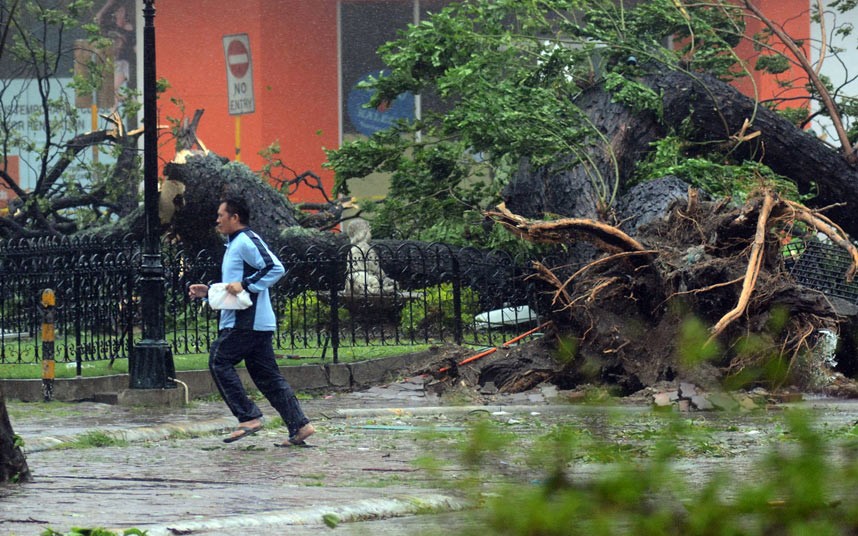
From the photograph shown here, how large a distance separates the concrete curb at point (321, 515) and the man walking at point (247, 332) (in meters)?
3.86

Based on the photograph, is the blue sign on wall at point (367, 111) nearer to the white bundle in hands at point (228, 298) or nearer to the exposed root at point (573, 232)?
the exposed root at point (573, 232)

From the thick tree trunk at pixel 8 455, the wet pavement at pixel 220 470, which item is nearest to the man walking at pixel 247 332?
the wet pavement at pixel 220 470

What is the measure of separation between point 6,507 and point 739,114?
44.6 ft

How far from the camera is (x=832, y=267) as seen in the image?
15.0 m

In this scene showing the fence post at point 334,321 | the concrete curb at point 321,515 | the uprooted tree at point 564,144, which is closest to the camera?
the concrete curb at point 321,515

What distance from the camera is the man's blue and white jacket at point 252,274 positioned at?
31.6ft

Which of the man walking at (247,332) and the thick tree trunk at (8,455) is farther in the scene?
the man walking at (247,332)

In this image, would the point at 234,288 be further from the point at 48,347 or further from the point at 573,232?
the point at 573,232

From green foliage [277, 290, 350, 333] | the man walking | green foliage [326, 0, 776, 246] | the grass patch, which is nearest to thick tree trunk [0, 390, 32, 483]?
the grass patch

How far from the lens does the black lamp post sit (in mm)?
12438

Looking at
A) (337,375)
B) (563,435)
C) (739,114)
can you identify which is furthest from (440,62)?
(563,435)

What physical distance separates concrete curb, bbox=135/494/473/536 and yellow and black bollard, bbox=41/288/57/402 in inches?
290

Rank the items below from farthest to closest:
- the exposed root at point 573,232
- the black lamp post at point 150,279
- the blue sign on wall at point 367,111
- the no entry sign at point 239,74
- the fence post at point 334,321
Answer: the blue sign on wall at point 367,111
the no entry sign at point 239,74
the fence post at point 334,321
the exposed root at point 573,232
the black lamp post at point 150,279

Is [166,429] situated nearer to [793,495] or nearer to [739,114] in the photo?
[793,495]
